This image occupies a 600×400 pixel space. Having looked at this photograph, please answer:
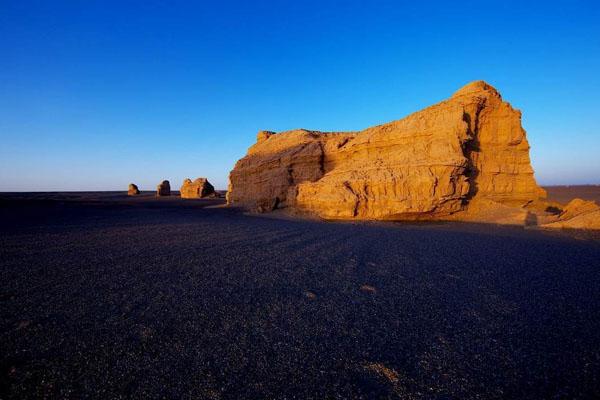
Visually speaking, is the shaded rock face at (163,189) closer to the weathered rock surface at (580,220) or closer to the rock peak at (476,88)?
the rock peak at (476,88)

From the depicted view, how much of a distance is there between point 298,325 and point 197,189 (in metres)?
34.9

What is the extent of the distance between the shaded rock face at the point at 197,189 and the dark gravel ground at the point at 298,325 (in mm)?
29989

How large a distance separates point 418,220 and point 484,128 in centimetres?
551

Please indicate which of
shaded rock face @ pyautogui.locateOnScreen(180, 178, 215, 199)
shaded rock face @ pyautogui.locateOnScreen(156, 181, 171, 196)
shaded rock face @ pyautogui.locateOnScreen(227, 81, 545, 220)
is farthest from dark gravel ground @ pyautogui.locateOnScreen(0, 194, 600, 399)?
shaded rock face @ pyautogui.locateOnScreen(156, 181, 171, 196)

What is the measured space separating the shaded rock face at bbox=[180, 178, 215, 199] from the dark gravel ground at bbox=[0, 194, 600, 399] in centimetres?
2999

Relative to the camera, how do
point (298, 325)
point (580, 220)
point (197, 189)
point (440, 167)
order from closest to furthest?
point (298, 325) → point (580, 220) → point (440, 167) → point (197, 189)

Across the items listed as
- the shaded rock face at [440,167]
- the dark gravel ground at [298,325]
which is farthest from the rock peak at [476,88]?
the dark gravel ground at [298,325]

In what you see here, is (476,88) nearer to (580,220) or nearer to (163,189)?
(580,220)

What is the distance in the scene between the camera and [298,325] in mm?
2746

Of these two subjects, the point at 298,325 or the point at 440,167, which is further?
the point at 440,167

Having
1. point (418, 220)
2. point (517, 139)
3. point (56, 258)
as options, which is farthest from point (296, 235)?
point (517, 139)

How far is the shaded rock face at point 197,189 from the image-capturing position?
3450 centimetres

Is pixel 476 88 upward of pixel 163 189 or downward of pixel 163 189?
upward

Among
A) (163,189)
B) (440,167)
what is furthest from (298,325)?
(163,189)
